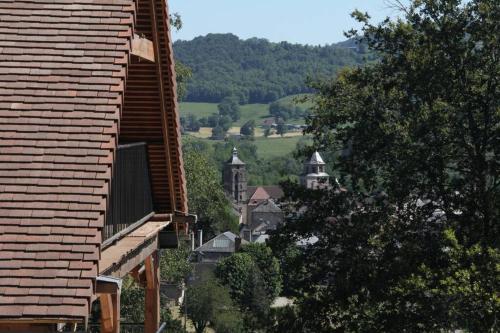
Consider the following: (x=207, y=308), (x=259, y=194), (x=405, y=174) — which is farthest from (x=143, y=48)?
(x=259, y=194)

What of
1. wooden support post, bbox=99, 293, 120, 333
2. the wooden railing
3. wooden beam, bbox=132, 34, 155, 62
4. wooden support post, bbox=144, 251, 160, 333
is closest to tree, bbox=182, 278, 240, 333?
wooden support post, bbox=144, 251, 160, 333

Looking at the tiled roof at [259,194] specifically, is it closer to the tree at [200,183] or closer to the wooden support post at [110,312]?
the tree at [200,183]

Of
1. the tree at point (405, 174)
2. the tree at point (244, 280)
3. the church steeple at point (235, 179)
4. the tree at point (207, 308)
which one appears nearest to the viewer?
the tree at point (405, 174)

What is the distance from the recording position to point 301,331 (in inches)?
736

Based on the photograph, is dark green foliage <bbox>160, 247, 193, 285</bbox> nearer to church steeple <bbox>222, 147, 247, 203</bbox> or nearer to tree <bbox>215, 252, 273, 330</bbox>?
tree <bbox>215, 252, 273, 330</bbox>

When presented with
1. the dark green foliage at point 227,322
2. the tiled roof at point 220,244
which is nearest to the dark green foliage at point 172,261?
the dark green foliage at point 227,322

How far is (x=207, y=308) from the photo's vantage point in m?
68.6

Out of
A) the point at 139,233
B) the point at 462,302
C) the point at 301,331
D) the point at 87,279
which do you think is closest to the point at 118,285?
the point at 87,279

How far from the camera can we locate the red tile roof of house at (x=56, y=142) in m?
4.54

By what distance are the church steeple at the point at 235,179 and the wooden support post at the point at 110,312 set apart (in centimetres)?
17534

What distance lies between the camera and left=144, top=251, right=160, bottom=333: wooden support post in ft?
28.5

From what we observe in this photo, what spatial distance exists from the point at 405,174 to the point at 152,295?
1046 cm

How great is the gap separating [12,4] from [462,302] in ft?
40.1

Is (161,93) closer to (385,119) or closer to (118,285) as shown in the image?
(118,285)
